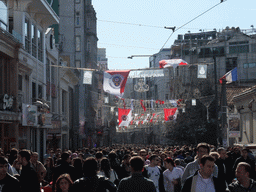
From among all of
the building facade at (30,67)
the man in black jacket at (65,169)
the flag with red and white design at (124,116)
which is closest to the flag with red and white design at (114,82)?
the building facade at (30,67)

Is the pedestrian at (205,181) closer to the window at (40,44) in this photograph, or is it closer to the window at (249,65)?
the window at (40,44)

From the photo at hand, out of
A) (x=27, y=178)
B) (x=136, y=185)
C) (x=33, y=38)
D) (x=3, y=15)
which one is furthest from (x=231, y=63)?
(x=136, y=185)

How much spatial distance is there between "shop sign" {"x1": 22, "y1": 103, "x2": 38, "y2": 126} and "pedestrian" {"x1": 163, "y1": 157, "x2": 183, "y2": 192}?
1650cm

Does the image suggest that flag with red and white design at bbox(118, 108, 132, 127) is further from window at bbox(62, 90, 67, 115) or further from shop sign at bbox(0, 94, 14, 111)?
shop sign at bbox(0, 94, 14, 111)

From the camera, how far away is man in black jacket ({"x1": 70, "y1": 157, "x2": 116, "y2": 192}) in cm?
665

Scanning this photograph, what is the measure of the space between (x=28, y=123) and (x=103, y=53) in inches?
5083

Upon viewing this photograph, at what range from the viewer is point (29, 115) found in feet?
88.9

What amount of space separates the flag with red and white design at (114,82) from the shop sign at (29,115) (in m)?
4.67

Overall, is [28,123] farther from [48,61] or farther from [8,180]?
[8,180]

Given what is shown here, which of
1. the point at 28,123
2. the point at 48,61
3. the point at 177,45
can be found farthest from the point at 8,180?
the point at 177,45

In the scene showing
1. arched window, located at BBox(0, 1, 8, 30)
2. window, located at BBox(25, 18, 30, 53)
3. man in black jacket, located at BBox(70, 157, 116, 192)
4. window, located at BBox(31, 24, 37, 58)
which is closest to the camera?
man in black jacket, located at BBox(70, 157, 116, 192)

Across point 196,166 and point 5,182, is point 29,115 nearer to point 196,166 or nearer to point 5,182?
point 196,166

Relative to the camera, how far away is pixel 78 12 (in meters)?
66.0

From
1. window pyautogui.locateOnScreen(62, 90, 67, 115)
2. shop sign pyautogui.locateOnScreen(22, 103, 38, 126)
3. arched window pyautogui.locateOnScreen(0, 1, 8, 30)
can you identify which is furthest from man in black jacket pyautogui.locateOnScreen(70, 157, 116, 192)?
window pyautogui.locateOnScreen(62, 90, 67, 115)
